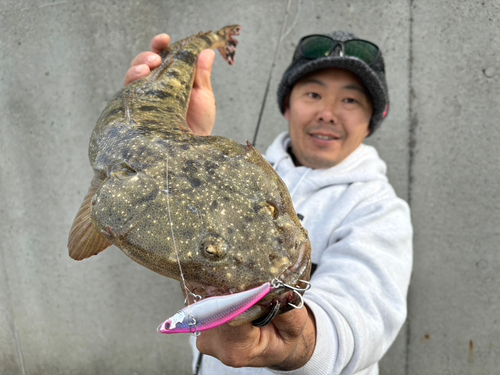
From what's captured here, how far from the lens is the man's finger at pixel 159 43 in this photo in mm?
2703

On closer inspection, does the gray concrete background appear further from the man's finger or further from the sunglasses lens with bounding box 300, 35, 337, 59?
the man's finger

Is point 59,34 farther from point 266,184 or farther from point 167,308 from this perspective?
point 266,184

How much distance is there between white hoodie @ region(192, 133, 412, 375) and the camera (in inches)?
74.2

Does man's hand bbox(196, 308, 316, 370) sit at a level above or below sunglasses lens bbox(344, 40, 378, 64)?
below

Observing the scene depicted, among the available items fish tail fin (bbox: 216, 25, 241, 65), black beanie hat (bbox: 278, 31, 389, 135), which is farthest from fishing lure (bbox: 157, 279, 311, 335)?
fish tail fin (bbox: 216, 25, 241, 65)

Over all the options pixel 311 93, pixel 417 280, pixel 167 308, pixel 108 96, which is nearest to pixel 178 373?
pixel 167 308

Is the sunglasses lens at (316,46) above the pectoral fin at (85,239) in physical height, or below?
above

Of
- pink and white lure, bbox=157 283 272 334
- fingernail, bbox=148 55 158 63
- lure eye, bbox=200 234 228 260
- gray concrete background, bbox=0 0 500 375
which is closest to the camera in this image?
pink and white lure, bbox=157 283 272 334

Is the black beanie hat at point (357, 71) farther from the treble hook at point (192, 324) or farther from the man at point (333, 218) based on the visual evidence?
the treble hook at point (192, 324)

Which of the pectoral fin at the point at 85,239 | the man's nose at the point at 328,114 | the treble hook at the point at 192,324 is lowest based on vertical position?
the treble hook at the point at 192,324

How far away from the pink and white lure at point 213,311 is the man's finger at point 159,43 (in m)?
2.16

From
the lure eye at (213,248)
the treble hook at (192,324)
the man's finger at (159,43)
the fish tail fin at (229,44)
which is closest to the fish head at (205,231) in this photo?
the lure eye at (213,248)

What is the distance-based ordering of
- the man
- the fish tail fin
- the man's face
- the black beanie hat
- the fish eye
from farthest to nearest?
the fish tail fin
the man's face
the black beanie hat
the man
the fish eye

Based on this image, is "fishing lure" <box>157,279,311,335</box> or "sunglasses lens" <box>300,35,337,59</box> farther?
"sunglasses lens" <box>300,35,337,59</box>
